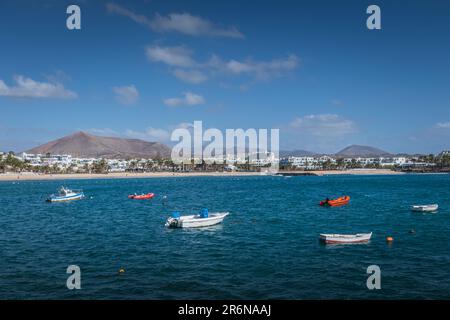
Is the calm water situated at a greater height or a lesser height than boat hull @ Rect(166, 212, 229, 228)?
lesser

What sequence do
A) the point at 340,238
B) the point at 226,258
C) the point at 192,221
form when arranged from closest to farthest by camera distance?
1. the point at 226,258
2. the point at 340,238
3. the point at 192,221

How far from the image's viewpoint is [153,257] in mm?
30469

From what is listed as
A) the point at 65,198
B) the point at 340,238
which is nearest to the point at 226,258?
the point at 340,238

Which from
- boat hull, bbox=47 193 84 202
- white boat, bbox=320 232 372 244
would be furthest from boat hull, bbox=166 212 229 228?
boat hull, bbox=47 193 84 202

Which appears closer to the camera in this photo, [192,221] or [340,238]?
Answer: [340,238]

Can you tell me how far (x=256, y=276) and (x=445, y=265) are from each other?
14.0 meters

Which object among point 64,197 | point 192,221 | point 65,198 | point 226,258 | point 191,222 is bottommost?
point 226,258

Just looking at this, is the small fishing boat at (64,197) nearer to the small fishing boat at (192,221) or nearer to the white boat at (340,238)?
the small fishing boat at (192,221)

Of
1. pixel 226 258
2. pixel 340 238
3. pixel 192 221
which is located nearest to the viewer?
pixel 226 258

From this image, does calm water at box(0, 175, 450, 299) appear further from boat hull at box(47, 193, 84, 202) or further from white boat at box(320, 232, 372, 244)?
boat hull at box(47, 193, 84, 202)

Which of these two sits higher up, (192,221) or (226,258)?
(192,221)

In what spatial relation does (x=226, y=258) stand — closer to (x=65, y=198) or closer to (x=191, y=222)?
(x=191, y=222)
